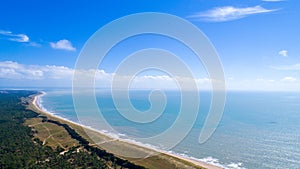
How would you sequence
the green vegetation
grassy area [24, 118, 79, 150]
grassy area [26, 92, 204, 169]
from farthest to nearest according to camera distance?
grassy area [24, 118, 79, 150] < grassy area [26, 92, 204, 169] < the green vegetation

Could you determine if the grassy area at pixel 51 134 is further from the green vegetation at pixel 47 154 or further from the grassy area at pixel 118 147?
the green vegetation at pixel 47 154

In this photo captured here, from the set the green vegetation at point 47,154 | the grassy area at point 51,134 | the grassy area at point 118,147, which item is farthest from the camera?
the grassy area at point 51,134

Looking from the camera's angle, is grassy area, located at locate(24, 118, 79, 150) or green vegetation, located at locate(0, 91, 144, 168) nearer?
green vegetation, located at locate(0, 91, 144, 168)

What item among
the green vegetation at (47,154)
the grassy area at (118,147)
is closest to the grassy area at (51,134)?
the grassy area at (118,147)

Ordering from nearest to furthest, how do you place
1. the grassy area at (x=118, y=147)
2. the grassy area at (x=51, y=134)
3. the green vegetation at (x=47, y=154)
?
1. the green vegetation at (x=47, y=154)
2. the grassy area at (x=118, y=147)
3. the grassy area at (x=51, y=134)

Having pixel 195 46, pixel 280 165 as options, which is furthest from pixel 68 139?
pixel 195 46

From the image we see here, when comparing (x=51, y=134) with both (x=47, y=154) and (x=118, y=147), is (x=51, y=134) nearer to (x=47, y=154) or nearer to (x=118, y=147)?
(x=47, y=154)

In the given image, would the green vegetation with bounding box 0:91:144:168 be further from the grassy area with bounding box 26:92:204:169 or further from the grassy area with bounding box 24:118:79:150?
the grassy area with bounding box 26:92:204:169

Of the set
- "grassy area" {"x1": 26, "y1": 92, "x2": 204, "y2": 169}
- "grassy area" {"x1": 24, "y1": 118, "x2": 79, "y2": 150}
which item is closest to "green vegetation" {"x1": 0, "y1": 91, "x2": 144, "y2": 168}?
"grassy area" {"x1": 24, "y1": 118, "x2": 79, "y2": 150}

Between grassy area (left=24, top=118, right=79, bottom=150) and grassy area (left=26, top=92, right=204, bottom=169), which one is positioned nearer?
grassy area (left=26, top=92, right=204, bottom=169)

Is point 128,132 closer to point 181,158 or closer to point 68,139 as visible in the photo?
point 68,139

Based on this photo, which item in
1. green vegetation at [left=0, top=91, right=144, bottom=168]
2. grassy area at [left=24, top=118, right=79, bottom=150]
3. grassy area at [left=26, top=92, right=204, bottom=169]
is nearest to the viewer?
green vegetation at [left=0, top=91, right=144, bottom=168]
